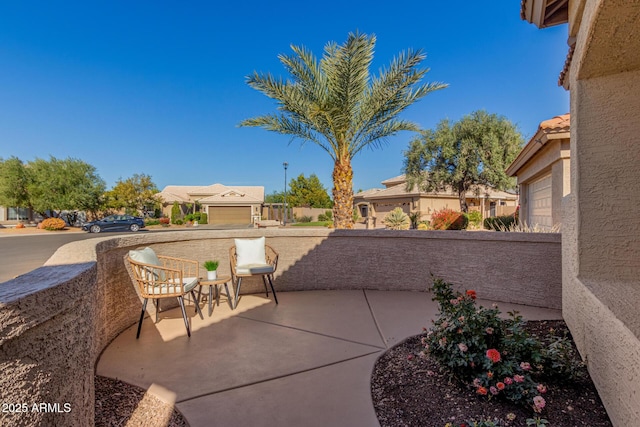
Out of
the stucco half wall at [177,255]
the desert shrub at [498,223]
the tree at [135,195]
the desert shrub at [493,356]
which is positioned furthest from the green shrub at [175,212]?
the desert shrub at [493,356]

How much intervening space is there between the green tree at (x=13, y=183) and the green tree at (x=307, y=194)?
25.7m

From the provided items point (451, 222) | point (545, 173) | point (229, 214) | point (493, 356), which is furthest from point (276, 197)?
point (493, 356)

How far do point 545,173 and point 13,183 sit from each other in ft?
119

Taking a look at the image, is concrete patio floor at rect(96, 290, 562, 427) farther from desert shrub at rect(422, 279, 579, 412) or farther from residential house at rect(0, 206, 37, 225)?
residential house at rect(0, 206, 37, 225)

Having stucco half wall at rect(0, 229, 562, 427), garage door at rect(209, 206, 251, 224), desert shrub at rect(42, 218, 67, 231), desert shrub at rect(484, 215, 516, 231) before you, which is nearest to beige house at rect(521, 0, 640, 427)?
stucco half wall at rect(0, 229, 562, 427)

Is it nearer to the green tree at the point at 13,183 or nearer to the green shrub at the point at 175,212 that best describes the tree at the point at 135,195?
the green shrub at the point at 175,212

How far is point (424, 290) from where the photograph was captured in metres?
5.98

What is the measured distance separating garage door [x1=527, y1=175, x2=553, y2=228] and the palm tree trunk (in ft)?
16.0

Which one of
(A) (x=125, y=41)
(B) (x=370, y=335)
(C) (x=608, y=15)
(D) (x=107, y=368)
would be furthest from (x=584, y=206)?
(A) (x=125, y=41)

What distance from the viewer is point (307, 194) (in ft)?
137

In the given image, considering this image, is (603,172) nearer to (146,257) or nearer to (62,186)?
(146,257)

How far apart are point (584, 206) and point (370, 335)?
2675 millimetres

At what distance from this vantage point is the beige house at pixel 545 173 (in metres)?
6.23

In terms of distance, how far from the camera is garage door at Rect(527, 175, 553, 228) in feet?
27.1
